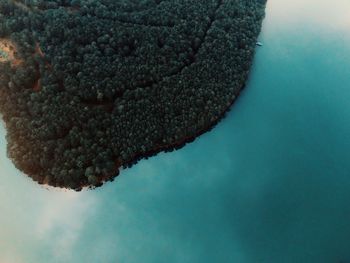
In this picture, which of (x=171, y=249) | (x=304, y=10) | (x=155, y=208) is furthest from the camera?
(x=304, y=10)

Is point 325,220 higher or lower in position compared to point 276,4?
lower

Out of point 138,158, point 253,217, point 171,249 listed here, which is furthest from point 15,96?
point 253,217

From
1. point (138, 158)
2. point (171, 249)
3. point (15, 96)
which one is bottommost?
point (171, 249)

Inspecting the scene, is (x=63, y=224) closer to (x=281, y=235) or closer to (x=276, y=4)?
(x=281, y=235)

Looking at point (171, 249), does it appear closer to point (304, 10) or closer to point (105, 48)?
point (105, 48)

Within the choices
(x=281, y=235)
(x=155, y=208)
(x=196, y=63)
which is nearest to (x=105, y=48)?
(x=196, y=63)

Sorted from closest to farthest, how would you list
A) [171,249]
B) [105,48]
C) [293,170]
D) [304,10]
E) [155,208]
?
[171,249] → [155,208] → [293,170] → [105,48] → [304,10]

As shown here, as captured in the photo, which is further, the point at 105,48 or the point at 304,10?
the point at 304,10
